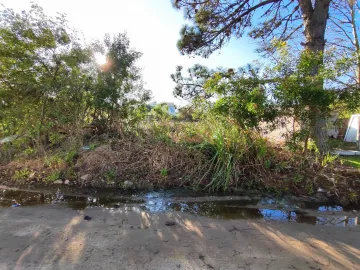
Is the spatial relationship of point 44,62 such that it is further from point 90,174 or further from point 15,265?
point 15,265

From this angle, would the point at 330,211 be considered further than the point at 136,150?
No

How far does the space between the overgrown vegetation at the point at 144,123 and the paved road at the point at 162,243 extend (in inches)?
43.4

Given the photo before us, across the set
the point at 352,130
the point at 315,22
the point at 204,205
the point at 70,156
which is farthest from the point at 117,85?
the point at 352,130

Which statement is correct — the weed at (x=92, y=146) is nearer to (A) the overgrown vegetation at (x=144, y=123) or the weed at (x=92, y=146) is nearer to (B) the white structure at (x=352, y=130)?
(A) the overgrown vegetation at (x=144, y=123)

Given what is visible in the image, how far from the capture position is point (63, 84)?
4586 millimetres

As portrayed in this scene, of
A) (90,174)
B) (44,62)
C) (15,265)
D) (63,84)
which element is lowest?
(15,265)

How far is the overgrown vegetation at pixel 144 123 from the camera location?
346 cm

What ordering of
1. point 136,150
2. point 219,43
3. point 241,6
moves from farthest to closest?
point 219,43, point 241,6, point 136,150

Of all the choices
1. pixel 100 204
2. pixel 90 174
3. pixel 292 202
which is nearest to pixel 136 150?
pixel 90 174

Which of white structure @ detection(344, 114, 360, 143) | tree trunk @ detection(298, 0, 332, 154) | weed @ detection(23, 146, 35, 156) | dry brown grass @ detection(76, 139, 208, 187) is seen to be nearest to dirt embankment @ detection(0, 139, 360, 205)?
dry brown grass @ detection(76, 139, 208, 187)

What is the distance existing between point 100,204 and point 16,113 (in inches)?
131

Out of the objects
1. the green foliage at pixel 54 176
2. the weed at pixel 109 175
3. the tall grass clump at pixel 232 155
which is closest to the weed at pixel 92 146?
the green foliage at pixel 54 176

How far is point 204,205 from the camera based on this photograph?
313cm

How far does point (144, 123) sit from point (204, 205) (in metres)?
2.84
